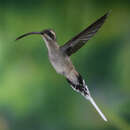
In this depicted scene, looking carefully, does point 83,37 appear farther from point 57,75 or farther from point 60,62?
point 57,75

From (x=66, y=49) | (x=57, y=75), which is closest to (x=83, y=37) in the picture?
(x=66, y=49)

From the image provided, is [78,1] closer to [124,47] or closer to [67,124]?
[124,47]

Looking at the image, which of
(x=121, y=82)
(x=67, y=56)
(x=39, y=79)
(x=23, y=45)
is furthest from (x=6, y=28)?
(x=121, y=82)

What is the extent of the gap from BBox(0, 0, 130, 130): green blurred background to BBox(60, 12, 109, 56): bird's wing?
252mm

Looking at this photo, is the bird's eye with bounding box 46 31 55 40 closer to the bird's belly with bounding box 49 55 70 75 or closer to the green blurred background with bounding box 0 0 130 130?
the bird's belly with bounding box 49 55 70 75

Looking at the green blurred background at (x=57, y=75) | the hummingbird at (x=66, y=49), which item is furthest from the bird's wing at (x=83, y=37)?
the green blurred background at (x=57, y=75)

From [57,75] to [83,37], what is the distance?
0.32m

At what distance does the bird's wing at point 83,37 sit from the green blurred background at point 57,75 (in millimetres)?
252

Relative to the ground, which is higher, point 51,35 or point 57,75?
point 51,35

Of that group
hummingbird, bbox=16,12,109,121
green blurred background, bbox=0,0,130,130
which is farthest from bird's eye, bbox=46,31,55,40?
green blurred background, bbox=0,0,130,130

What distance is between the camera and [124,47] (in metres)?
1.06

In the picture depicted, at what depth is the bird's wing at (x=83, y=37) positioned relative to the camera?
70 cm

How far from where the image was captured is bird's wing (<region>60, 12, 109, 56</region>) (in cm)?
70

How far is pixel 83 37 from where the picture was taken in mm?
745
